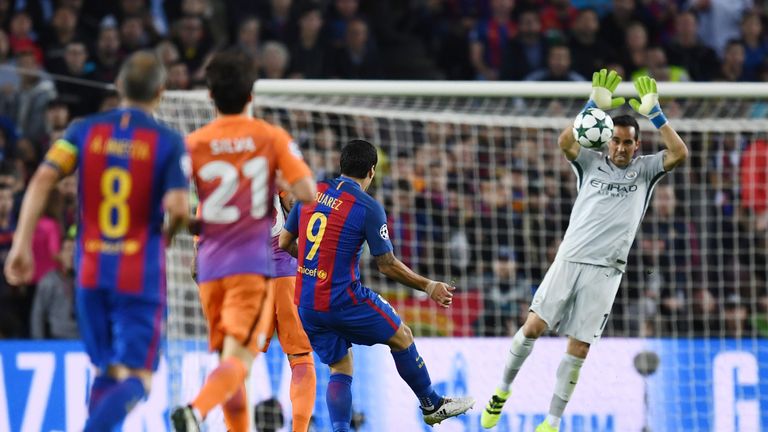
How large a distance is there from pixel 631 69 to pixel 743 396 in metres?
5.16

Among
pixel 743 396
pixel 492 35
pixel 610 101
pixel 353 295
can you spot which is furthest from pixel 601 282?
pixel 492 35

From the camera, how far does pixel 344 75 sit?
50.1 feet

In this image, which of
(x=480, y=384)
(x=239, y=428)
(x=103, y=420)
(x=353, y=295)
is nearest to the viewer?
(x=103, y=420)

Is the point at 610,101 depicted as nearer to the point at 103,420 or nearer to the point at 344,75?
the point at 103,420

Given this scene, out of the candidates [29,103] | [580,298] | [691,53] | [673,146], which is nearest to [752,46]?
[691,53]

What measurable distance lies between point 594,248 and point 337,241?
1949mm

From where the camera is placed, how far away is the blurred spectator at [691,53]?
15562 mm

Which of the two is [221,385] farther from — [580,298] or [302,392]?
[580,298]

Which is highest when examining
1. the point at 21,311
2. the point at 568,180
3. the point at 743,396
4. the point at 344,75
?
the point at 344,75

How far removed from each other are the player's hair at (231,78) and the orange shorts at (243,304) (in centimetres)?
93

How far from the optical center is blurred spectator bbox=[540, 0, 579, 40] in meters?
16.1

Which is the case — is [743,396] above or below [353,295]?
below

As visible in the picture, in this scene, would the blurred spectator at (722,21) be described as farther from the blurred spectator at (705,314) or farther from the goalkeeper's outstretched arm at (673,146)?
the goalkeeper's outstretched arm at (673,146)

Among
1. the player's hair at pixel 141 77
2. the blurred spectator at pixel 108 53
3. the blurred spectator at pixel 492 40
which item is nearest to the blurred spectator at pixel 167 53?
the blurred spectator at pixel 108 53
